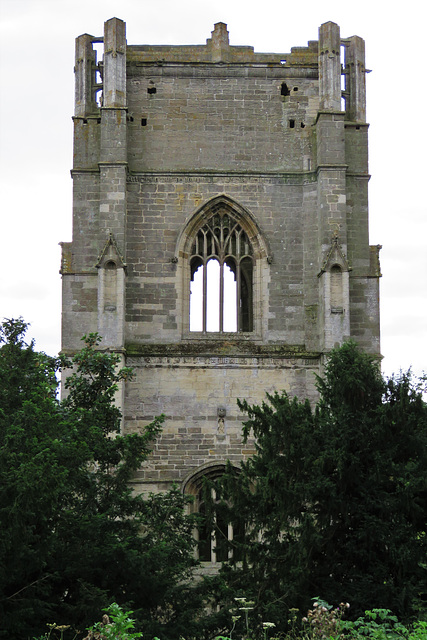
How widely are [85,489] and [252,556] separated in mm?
3019

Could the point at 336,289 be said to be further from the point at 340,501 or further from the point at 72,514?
the point at 72,514

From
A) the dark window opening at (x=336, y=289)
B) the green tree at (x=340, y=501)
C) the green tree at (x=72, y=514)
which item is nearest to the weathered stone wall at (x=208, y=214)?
the dark window opening at (x=336, y=289)

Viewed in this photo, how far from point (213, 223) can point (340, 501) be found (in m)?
10.8

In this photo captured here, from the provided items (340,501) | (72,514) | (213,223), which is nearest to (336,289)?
(213,223)

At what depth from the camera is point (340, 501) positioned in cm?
1817

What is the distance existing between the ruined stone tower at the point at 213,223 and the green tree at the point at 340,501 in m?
5.90

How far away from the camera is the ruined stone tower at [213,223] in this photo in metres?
25.9

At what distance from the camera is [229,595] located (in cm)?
1742

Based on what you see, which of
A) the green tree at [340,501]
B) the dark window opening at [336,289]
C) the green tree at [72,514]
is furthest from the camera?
the dark window opening at [336,289]

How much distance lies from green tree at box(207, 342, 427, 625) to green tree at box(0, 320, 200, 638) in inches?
48.7

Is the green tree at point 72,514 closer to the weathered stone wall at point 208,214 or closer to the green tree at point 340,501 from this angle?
the green tree at point 340,501

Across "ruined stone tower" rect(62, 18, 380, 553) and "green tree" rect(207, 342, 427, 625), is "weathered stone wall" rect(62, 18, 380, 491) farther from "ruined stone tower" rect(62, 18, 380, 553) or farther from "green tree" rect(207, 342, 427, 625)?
"green tree" rect(207, 342, 427, 625)

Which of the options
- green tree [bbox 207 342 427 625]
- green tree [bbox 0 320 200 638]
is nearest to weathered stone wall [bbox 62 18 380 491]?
green tree [bbox 207 342 427 625]

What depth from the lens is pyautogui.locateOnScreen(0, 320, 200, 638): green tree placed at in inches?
580
